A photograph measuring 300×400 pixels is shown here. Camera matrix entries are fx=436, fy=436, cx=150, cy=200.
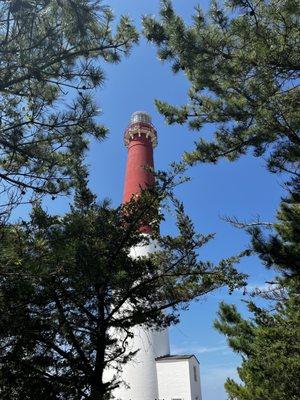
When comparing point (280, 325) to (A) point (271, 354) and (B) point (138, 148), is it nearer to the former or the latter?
(A) point (271, 354)

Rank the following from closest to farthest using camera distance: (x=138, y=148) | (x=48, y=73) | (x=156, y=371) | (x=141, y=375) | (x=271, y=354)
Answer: (x=48, y=73) < (x=271, y=354) < (x=141, y=375) < (x=156, y=371) < (x=138, y=148)

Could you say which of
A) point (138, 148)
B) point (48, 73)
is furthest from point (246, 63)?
point (138, 148)

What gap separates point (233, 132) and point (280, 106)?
1218 millimetres

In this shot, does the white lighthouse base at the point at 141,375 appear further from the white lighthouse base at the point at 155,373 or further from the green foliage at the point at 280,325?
the green foliage at the point at 280,325

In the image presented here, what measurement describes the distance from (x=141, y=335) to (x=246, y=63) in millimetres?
10227

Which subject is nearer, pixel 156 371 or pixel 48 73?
pixel 48 73

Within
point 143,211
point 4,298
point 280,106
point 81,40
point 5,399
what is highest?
point 280,106

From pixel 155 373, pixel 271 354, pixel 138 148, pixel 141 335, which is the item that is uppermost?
pixel 138 148

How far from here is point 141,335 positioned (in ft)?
47.8

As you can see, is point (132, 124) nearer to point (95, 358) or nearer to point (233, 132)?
point (233, 132)

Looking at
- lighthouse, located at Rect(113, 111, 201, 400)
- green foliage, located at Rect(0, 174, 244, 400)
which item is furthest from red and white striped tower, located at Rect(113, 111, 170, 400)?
green foliage, located at Rect(0, 174, 244, 400)

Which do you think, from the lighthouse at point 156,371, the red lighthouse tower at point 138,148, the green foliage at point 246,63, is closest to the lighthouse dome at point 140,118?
the red lighthouse tower at point 138,148

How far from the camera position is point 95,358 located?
23.9ft

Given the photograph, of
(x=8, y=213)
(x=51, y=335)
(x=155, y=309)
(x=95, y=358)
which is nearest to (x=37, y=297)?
(x=51, y=335)
